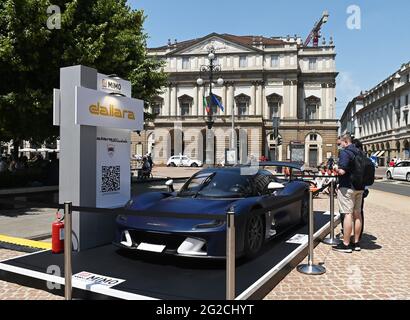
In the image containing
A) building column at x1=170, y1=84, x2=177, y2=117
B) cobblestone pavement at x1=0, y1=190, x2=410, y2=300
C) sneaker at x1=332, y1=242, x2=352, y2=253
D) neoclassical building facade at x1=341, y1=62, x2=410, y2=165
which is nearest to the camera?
cobblestone pavement at x1=0, y1=190, x2=410, y2=300

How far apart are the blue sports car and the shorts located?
1.01 metres

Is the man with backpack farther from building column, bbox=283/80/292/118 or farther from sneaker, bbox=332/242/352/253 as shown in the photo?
building column, bbox=283/80/292/118

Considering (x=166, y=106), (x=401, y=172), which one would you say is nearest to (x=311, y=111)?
(x=166, y=106)

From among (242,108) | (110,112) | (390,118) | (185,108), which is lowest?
(110,112)

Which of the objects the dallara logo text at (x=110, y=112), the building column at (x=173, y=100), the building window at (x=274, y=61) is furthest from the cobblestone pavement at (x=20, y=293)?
the building window at (x=274, y=61)

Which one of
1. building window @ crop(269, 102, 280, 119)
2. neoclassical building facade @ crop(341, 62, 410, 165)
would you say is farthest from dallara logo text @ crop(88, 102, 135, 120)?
neoclassical building facade @ crop(341, 62, 410, 165)

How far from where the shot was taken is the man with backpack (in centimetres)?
634

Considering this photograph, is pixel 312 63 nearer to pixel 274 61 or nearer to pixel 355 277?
pixel 274 61

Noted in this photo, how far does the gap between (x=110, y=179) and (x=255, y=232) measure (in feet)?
9.66

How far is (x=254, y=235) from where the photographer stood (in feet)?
18.0

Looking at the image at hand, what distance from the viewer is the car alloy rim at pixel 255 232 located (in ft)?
17.6

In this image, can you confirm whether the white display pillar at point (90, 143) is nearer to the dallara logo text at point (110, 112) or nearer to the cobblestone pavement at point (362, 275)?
the dallara logo text at point (110, 112)
